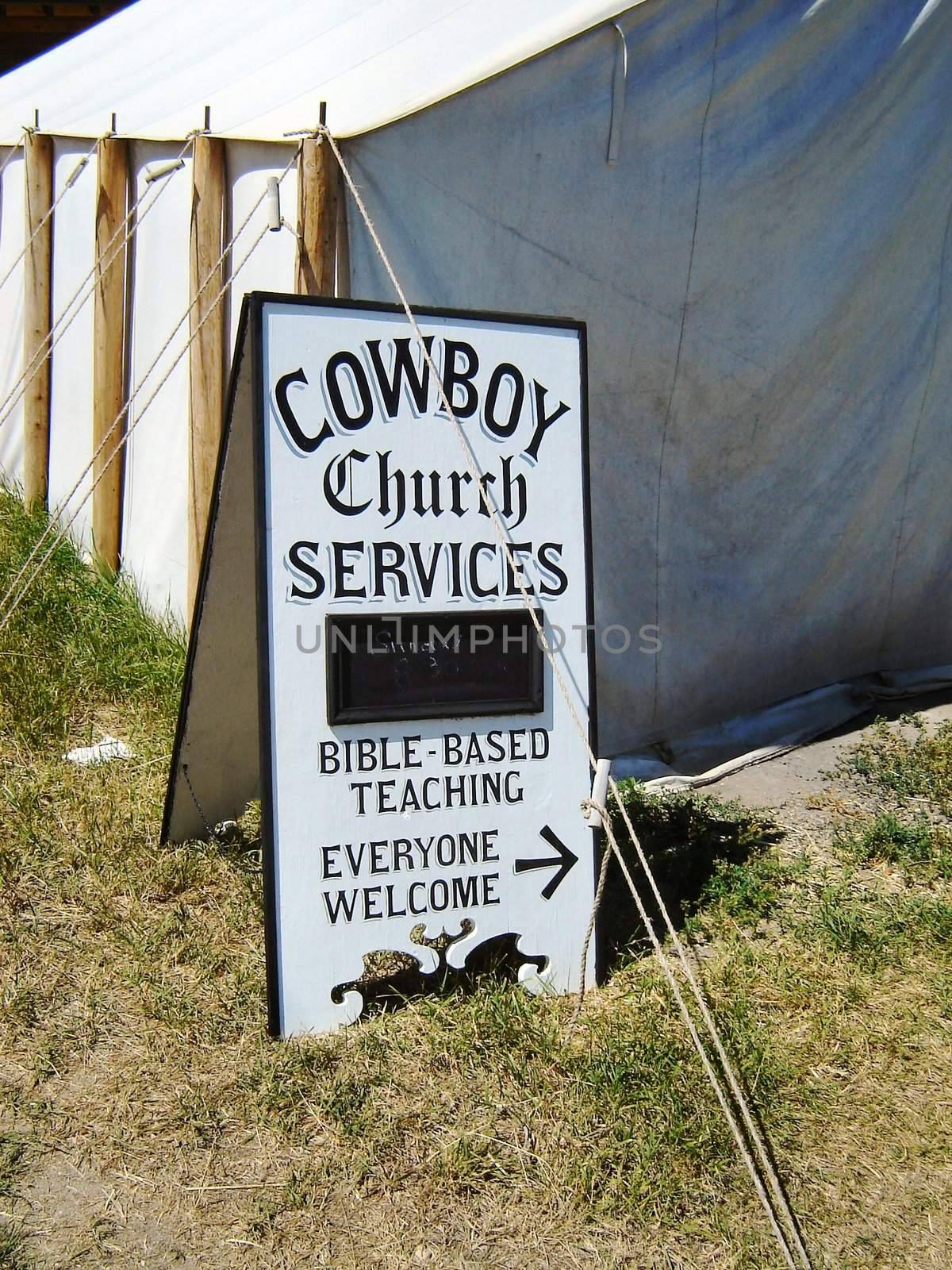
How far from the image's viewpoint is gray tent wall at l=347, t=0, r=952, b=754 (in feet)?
12.6

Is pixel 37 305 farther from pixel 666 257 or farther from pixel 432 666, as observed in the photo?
pixel 432 666

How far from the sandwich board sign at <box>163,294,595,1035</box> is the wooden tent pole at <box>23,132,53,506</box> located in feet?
9.21

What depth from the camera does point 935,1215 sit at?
2.32 meters

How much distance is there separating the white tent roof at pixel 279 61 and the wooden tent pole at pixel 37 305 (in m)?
0.19

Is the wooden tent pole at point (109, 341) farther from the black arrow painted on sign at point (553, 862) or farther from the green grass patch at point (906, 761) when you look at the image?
the green grass patch at point (906, 761)

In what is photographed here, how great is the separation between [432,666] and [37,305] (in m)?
3.59

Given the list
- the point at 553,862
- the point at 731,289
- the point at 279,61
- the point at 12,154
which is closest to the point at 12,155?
the point at 12,154

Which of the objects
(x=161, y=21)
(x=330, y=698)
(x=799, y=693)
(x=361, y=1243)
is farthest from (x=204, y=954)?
(x=161, y=21)

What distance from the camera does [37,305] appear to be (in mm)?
5453

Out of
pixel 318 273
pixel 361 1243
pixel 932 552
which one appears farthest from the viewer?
pixel 932 552

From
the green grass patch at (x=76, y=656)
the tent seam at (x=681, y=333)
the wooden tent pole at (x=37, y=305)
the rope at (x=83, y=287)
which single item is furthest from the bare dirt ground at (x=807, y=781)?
the wooden tent pole at (x=37, y=305)

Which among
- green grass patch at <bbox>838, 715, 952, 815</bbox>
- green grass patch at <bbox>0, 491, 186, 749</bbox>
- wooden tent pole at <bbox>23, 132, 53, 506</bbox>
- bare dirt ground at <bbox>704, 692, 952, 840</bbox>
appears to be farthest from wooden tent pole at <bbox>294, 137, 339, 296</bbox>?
green grass patch at <bbox>838, 715, 952, 815</bbox>

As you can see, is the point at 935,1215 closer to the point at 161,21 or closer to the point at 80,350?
the point at 80,350

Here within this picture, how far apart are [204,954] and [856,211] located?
375 centimetres
